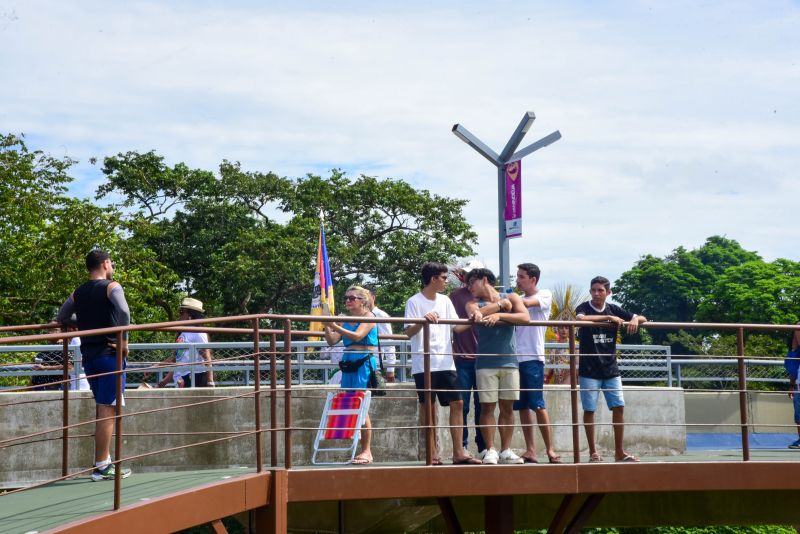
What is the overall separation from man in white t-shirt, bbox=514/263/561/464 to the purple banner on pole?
18.2 feet

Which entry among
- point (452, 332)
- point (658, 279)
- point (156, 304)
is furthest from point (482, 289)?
point (658, 279)

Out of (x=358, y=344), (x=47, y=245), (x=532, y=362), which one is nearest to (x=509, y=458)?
(x=532, y=362)

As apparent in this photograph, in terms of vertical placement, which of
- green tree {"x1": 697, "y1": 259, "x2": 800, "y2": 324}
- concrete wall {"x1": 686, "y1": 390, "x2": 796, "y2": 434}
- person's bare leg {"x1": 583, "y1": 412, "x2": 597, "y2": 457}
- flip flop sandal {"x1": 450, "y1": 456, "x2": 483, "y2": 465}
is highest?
green tree {"x1": 697, "y1": 259, "x2": 800, "y2": 324}

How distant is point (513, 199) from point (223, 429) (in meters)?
6.06

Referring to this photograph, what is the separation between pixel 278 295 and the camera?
37031 mm

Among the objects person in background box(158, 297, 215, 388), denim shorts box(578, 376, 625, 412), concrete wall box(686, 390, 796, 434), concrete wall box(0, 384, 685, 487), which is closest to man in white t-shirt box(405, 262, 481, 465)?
denim shorts box(578, 376, 625, 412)

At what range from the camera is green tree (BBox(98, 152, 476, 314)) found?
120 feet

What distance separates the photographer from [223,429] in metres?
10.5

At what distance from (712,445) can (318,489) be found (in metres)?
5.21

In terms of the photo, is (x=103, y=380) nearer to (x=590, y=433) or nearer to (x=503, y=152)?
(x=590, y=433)

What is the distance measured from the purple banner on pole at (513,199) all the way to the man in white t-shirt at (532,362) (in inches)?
218

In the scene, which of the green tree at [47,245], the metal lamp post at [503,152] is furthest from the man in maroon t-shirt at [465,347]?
the green tree at [47,245]

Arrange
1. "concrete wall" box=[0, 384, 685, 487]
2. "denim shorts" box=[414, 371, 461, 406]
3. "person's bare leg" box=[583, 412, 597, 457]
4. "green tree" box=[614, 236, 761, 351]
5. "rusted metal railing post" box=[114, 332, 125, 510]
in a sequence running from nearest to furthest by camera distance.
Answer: "rusted metal railing post" box=[114, 332, 125, 510], "denim shorts" box=[414, 371, 461, 406], "person's bare leg" box=[583, 412, 597, 457], "concrete wall" box=[0, 384, 685, 487], "green tree" box=[614, 236, 761, 351]

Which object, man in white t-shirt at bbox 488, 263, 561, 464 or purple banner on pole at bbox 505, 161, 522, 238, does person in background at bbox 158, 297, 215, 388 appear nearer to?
man in white t-shirt at bbox 488, 263, 561, 464
